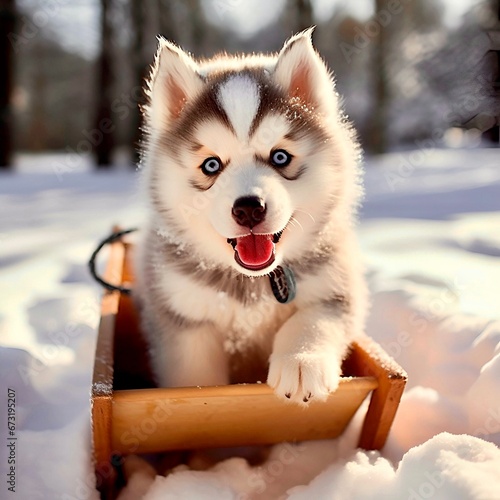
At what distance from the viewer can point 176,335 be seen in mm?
1649

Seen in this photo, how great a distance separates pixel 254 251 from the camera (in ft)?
4.83

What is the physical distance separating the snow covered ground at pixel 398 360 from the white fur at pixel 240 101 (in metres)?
0.72

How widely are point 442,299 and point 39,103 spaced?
2407 cm

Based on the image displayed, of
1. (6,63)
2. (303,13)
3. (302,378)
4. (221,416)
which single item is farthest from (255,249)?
(6,63)

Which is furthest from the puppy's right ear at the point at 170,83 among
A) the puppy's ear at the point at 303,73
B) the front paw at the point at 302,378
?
the front paw at the point at 302,378

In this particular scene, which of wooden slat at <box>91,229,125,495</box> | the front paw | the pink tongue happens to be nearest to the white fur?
the pink tongue

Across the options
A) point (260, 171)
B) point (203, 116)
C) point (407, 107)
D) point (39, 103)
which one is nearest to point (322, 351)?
point (260, 171)

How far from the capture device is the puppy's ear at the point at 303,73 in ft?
5.39

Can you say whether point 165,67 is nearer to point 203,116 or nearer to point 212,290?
point 203,116

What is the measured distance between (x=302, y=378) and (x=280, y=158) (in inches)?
23.0

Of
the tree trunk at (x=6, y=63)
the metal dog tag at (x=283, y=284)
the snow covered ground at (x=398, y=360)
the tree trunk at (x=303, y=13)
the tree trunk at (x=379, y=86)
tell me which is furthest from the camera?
the tree trunk at (x=379, y=86)

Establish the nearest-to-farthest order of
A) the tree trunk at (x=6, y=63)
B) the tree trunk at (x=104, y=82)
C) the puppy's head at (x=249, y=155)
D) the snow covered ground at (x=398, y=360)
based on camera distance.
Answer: the snow covered ground at (x=398, y=360) < the puppy's head at (x=249, y=155) < the tree trunk at (x=6, y=63) < the tree trunk at (x=104, y=82)

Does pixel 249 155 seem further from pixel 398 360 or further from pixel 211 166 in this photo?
pixel 398 360

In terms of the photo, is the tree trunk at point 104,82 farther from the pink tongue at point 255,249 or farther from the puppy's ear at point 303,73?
the pink tongue at point 255,249
